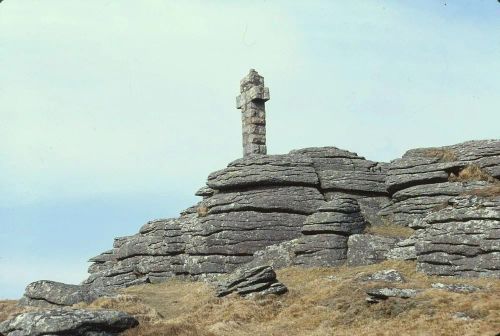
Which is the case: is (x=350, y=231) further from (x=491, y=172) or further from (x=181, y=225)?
(x=181, y=225)

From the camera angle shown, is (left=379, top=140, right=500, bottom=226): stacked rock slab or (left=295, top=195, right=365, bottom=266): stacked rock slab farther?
(left=379, top=140, right=500, bottom=226): stacked rock slab

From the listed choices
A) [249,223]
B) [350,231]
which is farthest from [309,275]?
[249,223]

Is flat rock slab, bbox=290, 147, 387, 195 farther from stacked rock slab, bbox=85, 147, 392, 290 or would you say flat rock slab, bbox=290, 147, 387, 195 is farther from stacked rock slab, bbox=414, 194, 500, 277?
stacked rock slab, bbox=414, 194, 500, 277

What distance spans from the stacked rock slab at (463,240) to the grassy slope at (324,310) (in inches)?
35.5

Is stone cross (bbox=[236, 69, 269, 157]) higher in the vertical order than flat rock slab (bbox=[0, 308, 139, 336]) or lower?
higher

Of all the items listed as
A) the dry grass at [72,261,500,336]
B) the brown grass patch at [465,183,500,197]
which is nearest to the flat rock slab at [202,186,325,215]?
the dry grass at [72,261,500,336]

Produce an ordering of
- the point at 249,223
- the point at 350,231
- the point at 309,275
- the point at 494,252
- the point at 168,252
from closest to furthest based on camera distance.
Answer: the point at 494,252, the point at 309,275, the point at 350,231, the point at 249,223, the point at 168,252

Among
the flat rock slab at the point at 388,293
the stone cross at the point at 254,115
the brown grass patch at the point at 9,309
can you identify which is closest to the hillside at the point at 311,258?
the flat rock slab at the point at 388,293

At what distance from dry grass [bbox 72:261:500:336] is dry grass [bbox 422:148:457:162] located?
36.2ft

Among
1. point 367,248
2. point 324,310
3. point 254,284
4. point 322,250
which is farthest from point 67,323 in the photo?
point 367,248

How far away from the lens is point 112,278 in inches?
1794

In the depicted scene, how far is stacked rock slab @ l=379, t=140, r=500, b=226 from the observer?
37.5m

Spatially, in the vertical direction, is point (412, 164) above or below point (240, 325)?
above

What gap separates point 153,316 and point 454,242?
14.1 m
